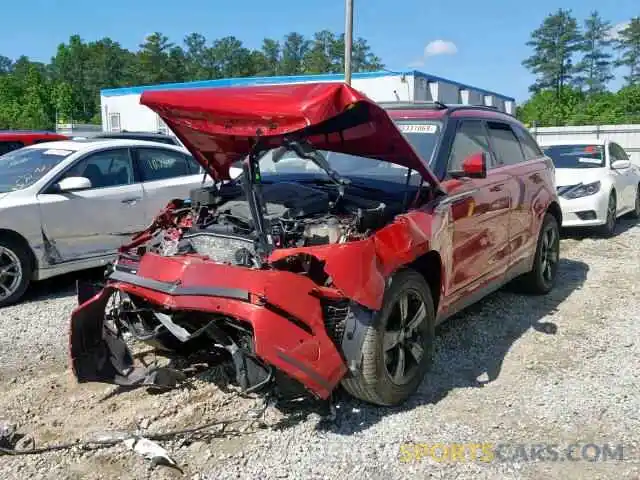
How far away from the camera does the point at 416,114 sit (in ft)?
16.1

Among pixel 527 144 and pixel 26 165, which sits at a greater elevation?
pixel 527 144

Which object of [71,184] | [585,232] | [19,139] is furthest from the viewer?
[585,232]

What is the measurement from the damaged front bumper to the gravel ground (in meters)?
0.36

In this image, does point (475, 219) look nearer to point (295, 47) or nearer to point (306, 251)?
point (306, 251)

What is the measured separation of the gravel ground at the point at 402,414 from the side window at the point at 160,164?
95.2 inches

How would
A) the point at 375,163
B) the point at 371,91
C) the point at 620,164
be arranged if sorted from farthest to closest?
1. the point at 371,91
2. the point at 620,164
3. the point at 375,163

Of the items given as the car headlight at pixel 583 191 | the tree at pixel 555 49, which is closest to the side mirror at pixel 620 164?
the car headlight at pixel 583 191

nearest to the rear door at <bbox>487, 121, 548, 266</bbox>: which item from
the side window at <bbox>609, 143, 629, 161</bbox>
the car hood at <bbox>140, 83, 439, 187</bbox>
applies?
the car hood at <bbox>140, 83, 439, 187</bbox>

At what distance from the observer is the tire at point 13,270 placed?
6098 millimetres

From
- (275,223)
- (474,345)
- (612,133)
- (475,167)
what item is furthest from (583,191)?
(612,133)

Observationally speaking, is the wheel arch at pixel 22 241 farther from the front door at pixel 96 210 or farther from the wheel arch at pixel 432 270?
the wheel arch at pixel 432 270

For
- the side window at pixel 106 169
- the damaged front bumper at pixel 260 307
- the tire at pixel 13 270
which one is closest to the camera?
the damaged front bumper at pixel 260 307

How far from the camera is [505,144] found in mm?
5777

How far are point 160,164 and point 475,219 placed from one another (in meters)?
4.30
